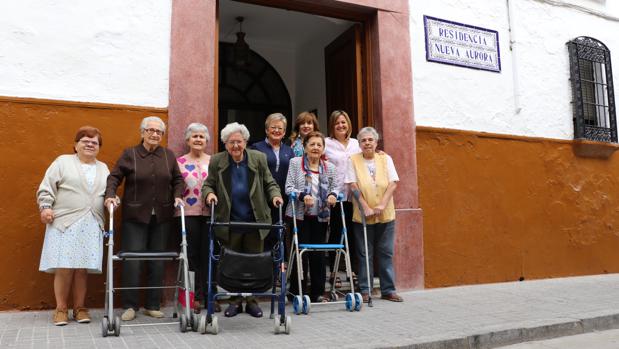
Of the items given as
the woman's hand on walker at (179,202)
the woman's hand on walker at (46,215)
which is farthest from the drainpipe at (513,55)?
the woman's hand on walker at (46,215)

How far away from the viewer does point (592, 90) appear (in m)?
8.44

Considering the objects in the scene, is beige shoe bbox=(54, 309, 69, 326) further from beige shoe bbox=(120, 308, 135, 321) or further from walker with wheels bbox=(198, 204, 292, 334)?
walker with wheels bbox=(198, 204, 292, 334)

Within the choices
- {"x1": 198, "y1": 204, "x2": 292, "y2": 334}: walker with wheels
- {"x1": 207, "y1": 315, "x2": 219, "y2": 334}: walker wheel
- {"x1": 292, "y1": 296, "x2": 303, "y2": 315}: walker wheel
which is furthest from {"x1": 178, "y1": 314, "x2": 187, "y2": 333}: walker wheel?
{"x1": 292, "y1": 296, "x2": 303, "y2": 315}: walker wheel

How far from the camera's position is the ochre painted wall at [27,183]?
483cm

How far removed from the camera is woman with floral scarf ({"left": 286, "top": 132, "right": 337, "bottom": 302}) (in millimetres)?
5340

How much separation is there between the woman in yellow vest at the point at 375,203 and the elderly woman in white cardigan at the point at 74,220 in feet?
8.55

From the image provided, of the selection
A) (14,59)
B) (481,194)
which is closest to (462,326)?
(481,194)

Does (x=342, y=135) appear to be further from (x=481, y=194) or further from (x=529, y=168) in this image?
(x=529, y=168)

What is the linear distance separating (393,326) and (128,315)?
93.0 inches

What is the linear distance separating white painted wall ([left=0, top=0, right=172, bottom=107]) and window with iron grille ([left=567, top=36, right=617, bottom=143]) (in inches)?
245

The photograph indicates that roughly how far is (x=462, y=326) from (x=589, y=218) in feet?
15.0

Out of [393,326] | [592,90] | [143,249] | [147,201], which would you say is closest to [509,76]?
[592,90]

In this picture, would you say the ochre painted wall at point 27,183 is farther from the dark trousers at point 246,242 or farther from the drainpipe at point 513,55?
the drainpipe at point 513,55

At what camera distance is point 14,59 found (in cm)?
502
